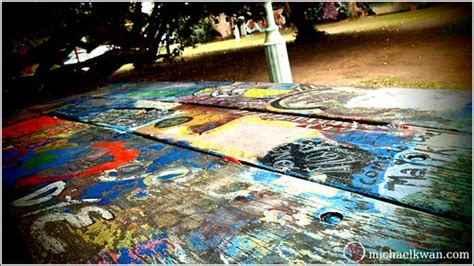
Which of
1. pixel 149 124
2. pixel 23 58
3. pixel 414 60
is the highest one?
pixel 23 58

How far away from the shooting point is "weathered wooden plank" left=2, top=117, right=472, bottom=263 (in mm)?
682

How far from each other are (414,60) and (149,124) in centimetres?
542

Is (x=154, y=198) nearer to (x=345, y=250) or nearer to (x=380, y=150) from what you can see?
(x=345, y=250)

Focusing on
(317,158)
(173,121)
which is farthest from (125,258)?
(173,121)

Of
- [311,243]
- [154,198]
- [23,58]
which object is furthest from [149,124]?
[23,58]

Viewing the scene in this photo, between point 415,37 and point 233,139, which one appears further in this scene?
point 415,37

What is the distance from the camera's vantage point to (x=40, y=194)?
1.16 meters

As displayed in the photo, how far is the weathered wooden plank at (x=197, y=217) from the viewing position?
0.68 metres

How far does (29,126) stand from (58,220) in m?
1.67

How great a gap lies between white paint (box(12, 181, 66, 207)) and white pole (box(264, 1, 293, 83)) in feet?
9.55

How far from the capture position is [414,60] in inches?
227

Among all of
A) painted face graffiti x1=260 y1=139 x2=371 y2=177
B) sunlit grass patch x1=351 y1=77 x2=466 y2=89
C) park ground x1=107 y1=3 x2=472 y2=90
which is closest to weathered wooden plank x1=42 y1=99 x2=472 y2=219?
painted face graffiti x1=260 y1=139 x2=371 y2=177

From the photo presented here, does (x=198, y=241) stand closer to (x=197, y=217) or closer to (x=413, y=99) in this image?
(x=197, y=217)

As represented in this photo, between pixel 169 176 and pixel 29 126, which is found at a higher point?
pixel 29 126
